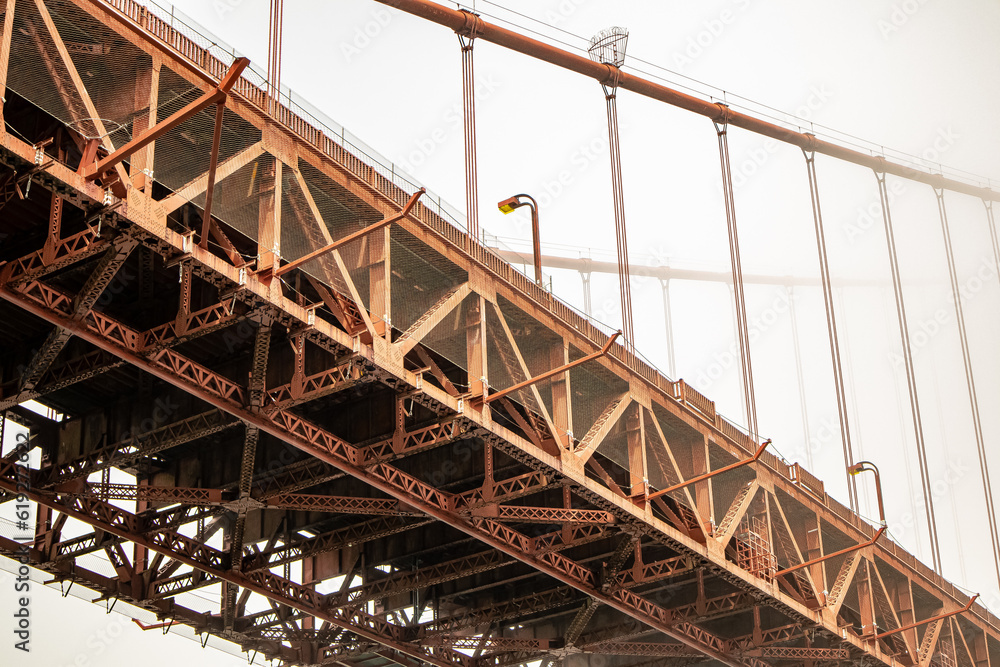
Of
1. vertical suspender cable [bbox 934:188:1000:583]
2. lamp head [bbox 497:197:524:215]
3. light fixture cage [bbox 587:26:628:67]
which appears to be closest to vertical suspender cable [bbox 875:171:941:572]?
vertical suspender cable [bbox 934:188:1000:583]

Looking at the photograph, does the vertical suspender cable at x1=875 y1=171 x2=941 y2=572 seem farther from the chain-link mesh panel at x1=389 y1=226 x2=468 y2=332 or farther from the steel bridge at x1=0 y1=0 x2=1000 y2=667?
the chain-link mesh panel at x1=389 y1=226 x2=468 y2=332

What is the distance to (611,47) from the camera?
52406mm

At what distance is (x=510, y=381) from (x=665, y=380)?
664 centimetres

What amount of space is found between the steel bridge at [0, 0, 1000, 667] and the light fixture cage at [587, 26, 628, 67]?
3172mm

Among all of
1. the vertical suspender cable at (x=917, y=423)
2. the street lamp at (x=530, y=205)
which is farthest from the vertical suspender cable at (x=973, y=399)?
the street lamp at (x=530, y=205)

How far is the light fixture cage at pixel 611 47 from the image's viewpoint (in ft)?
156

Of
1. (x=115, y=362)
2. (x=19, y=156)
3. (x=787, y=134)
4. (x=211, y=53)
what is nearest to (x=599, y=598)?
(x=115, y=362)

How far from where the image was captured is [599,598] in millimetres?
35906

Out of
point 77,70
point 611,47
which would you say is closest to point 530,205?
point 77,70

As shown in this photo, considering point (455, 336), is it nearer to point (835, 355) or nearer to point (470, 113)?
point (470, 113)

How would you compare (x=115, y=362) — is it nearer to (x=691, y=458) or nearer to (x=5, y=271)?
(x=5, y=271)

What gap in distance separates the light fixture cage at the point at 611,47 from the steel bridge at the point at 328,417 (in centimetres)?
317

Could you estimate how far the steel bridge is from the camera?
22.9 metres

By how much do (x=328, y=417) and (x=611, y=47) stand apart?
2460 centimetres
